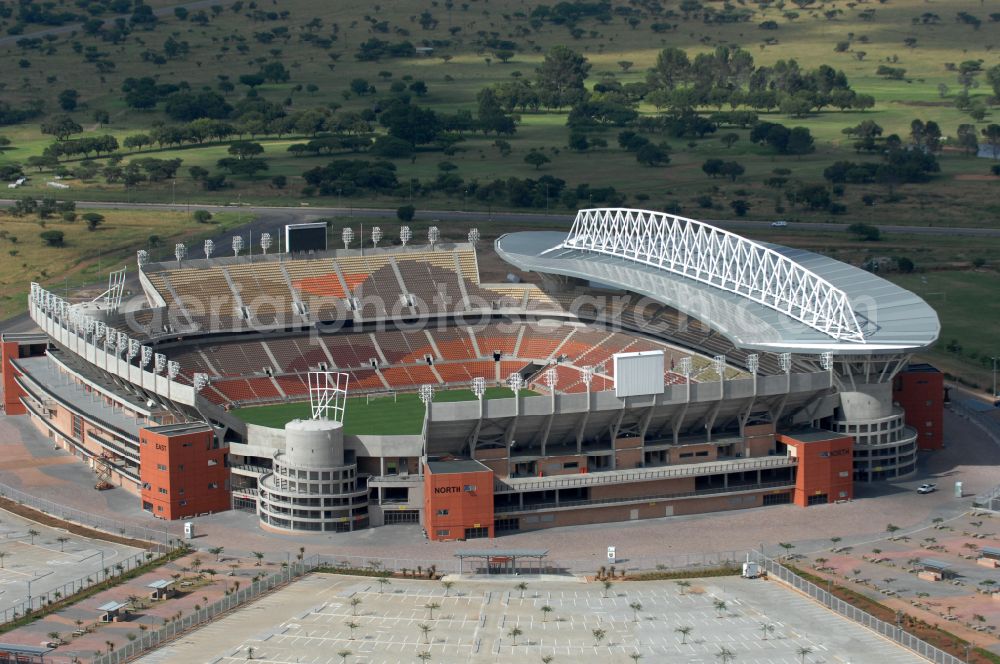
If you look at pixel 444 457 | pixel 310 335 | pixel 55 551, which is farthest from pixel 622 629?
pixel 310 335

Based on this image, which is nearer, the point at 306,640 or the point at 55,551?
the point at 306,640

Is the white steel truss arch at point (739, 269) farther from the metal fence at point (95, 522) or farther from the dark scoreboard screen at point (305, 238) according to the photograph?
the metal fence at point (95, 522)

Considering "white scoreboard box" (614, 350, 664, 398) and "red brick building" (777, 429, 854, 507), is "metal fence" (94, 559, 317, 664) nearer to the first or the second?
"white scoreboard box" (614, 350, 664, 398)

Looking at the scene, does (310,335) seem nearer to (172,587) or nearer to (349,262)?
(349,262)

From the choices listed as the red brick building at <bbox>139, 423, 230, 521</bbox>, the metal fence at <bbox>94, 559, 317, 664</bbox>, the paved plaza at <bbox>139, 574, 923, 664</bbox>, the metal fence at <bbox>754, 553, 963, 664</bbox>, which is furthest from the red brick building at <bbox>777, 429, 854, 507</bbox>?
the red brick building at <bbox>139, 423, 230, 521</bbox>

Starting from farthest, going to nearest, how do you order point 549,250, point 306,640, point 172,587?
point 549,250 < point 172,587 < point 306,640

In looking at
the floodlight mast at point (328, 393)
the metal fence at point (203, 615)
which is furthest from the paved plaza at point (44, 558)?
the floodlight mast at point (328, 393)

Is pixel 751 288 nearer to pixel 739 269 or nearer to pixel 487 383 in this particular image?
pixel 739 269
